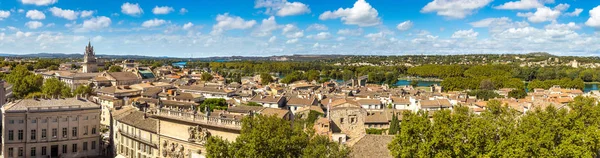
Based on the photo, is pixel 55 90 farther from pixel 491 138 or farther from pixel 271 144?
pixel 491 138

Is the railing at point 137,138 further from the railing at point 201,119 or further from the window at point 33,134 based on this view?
the window at point 33,134

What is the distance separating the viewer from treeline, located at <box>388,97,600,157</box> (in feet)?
75.5

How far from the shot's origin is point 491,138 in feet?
78.7

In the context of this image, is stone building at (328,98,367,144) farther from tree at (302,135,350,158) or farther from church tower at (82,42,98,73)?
church tower at (82,42,98,73)

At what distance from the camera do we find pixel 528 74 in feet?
557

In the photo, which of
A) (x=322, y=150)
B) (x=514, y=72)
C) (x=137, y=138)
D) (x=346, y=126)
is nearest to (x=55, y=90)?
(x=137, y=138)

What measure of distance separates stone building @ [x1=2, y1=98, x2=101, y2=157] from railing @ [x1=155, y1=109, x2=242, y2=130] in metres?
13.4

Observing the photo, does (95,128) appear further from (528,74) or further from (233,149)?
(528,74)

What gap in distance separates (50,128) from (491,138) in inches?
1408

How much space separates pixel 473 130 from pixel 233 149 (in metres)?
12.3

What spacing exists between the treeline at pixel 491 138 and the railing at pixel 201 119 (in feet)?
32.0

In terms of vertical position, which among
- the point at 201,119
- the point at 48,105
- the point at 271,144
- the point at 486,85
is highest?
the point at 201,119

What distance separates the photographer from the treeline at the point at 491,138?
2302 centimetres

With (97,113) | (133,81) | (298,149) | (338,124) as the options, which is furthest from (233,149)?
(133,81)
